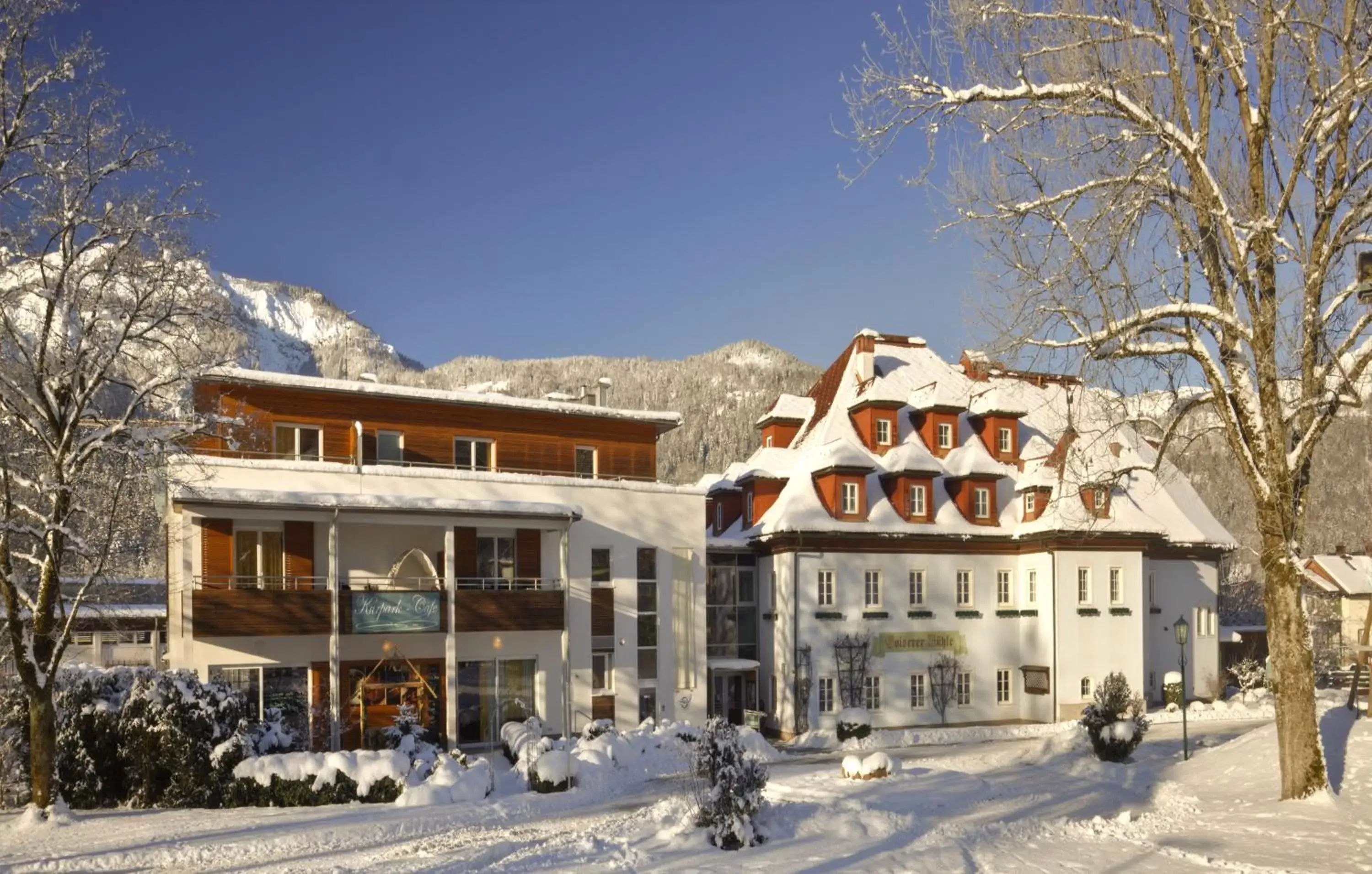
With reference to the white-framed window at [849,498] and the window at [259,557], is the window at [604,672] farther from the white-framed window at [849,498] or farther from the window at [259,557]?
the white-framed window at [849,498]

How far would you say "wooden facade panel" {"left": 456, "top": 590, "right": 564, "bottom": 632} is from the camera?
26.5 meters

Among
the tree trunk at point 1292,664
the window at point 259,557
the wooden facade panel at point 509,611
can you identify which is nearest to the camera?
the tree trunk at point 1292,664

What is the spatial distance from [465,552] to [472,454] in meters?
2.76

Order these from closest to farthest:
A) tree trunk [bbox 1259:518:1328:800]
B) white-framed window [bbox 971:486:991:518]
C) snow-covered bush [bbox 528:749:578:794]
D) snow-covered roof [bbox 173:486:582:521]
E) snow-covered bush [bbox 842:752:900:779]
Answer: tree trunk [bbox 1259:518:1328:800] → snow-covered bush [bbox 842:752:900:779] → snow-covered bush [bbox 528:749:578:794] → snow-covered roof [bbox 173:486:582:521] → white-framed window [bbox 971:486:991:518]

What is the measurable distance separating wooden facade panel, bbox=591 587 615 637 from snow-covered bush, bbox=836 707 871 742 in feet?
21.3

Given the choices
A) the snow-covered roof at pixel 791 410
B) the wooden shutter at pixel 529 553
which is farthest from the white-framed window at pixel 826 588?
the wooden shutter at pixel 529 553

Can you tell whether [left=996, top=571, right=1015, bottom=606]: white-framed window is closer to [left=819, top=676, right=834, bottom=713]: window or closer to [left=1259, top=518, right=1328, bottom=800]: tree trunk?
[left=819, top=676, right=834, bottom=713]: window

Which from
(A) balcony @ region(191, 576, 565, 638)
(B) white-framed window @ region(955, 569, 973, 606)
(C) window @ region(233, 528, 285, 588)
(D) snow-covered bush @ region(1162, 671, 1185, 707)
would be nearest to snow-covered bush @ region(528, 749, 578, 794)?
(A) balcony @ region(191, 576, 565, 638)

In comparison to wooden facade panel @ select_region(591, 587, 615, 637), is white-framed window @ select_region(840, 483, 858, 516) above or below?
above

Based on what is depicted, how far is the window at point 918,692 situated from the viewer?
3441cm

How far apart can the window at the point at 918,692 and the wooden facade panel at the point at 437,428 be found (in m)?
10.5

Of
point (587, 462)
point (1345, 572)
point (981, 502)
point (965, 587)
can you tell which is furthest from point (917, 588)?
point (1345, 572)

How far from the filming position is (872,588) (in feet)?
113

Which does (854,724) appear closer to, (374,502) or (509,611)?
(509,611)
